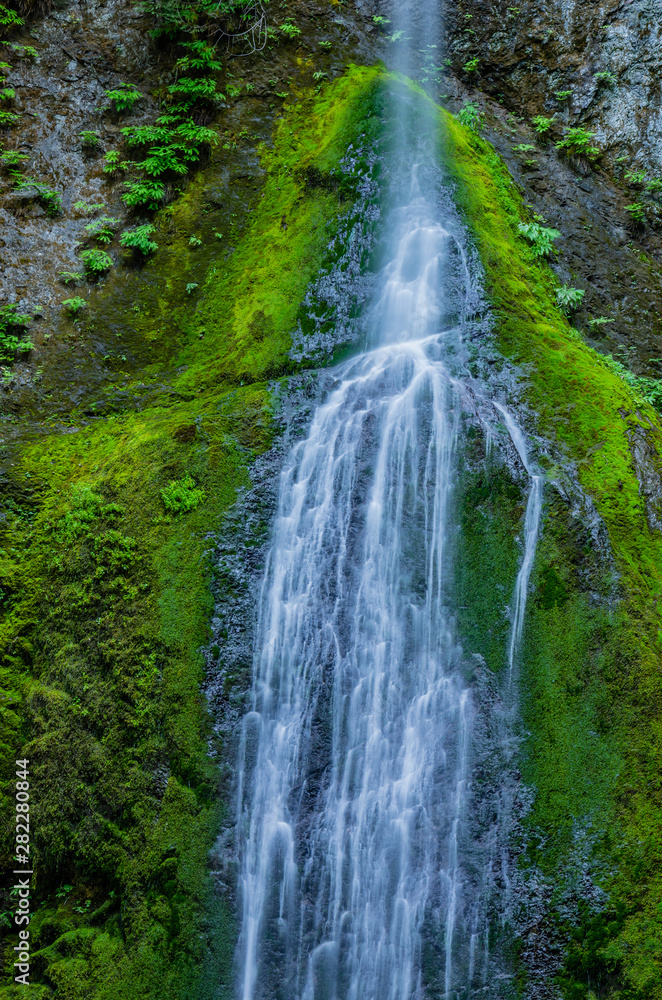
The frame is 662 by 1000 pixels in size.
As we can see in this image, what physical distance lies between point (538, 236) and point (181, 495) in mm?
6284

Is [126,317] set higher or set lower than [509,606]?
higher

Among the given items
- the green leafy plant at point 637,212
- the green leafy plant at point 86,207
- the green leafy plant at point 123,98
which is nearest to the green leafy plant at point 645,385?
the green leafy plant at point 637,212

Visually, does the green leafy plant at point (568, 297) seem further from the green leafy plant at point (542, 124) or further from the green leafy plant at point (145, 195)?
the green leafy plant at point (145, 195)

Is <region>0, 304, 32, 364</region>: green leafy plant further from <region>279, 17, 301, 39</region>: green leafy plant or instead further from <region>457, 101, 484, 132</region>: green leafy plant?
<region>457, 101, 484, 132</region>: green leafy plant

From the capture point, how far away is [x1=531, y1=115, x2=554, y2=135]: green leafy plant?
1194cm

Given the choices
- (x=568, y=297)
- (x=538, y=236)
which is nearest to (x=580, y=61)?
(x=538, y=236)

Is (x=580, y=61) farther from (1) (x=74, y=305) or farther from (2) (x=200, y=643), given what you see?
(2) (x=200, y=643)

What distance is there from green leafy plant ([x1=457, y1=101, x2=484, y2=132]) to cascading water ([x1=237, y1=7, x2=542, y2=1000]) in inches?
213

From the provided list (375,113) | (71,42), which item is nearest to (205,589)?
(375,113)

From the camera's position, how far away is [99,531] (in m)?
7.66

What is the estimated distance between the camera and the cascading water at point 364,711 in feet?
19.0

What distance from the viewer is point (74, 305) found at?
9.59 m

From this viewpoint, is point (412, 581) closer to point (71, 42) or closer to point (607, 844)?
point (607, 844)

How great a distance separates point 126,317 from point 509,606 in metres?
6.62
